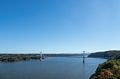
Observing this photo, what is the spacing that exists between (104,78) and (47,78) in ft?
93.8

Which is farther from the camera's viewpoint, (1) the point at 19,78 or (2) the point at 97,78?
(1) the point at 19,78

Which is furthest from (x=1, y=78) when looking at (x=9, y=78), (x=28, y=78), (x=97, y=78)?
(x=97, y=78)

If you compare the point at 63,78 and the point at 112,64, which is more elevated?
the point at 112,64

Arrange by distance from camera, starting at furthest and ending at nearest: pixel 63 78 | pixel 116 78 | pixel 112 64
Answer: pixel 63 78
pixel 112 64
pixel 116 78

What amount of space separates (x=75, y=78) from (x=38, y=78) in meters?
9.88

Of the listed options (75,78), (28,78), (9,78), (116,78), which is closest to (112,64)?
(75,78)

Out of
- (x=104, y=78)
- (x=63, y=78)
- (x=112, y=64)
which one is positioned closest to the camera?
(x=104, y=78)

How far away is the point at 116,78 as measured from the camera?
2764cm

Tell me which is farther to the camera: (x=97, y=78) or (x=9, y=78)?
(x=9, y=78)

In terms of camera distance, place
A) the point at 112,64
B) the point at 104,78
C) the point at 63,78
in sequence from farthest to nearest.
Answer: the point at 63,78, the point at 112,64, the point at 104,78

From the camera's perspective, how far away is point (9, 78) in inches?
2303

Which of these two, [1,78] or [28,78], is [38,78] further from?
[1,78]

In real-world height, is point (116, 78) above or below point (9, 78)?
above

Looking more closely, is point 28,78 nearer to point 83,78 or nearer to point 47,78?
point 47,78
